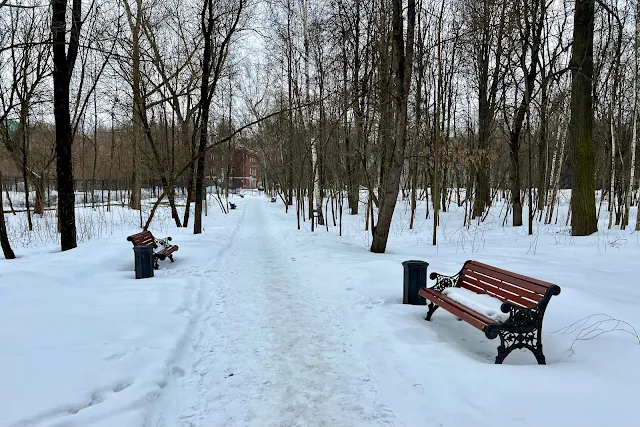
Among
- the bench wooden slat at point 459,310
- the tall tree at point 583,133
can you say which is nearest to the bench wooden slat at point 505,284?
the bench wooden slat at point 459,310

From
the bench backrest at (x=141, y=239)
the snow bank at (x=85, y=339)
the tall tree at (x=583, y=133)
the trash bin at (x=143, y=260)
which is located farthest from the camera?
the tall tree at (x=583, y=133)

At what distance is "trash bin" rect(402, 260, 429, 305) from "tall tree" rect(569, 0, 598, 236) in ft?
25.1

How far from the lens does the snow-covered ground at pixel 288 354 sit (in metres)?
3.06

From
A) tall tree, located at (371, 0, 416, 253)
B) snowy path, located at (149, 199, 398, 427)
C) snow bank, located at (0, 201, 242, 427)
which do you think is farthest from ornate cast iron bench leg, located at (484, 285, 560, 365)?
tall tree, located at (371, 0, 416, 253)

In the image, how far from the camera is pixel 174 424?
3006mm

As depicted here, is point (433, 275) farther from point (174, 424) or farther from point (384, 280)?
point (174, 424)

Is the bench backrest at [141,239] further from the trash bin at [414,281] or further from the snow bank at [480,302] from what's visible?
the snow bank at [480,302]

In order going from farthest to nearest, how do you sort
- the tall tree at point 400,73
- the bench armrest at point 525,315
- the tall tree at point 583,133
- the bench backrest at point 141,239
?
the tall tree at point 583,133 < the tall tree at point 400,73 < the bench backrest at point 141,239 < the bench armrest at point 525,315

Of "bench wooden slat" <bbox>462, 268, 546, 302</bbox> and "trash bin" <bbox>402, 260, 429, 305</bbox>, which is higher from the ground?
"bench wooden slat" <bbox>462, 268, 546, 302</bbox>

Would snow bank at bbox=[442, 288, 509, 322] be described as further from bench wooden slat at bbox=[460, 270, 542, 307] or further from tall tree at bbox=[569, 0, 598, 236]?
tall tree at bbox=[569, 0, 598, 236]

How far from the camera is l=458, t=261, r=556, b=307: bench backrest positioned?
3.99m

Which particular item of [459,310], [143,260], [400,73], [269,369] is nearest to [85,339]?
[269,369]

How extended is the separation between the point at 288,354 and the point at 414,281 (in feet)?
8.21

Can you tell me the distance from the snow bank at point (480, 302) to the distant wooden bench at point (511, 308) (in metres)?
0.04
